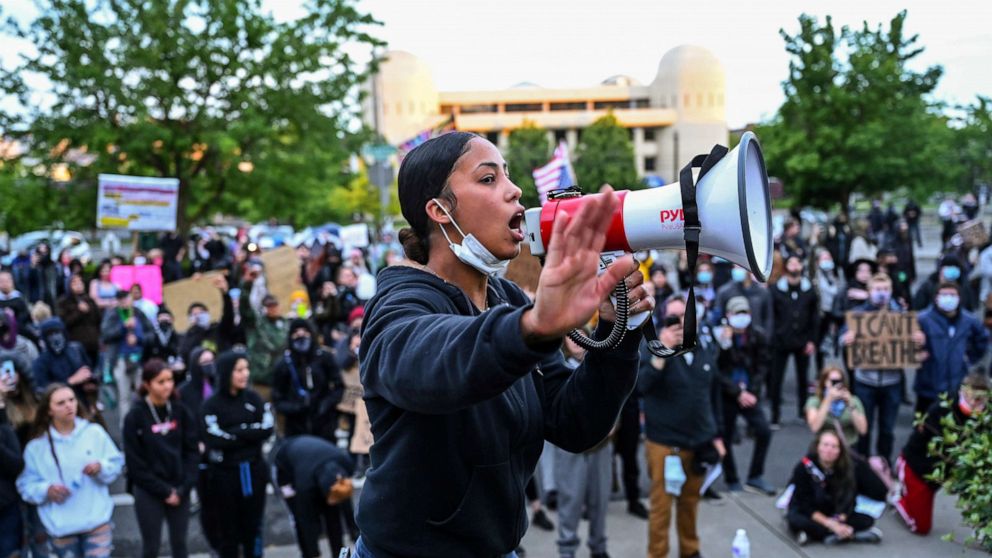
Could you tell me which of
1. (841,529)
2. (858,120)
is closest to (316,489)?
(841,529)

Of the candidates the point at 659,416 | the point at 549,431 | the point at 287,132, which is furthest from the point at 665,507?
the point at 287,132

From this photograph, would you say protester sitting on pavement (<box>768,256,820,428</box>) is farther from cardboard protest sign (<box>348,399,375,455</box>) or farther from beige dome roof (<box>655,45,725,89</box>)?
beige dome roof (<box>655,45,725,89</box>)

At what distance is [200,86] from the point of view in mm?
16000

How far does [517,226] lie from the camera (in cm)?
186

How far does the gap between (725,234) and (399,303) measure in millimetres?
655

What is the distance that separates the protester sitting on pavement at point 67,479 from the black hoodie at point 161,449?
7.3 inches

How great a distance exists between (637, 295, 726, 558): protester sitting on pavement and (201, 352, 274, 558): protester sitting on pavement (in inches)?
113

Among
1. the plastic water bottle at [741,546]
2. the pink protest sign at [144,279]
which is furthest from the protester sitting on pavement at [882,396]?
the pink protest sign at [144,279]

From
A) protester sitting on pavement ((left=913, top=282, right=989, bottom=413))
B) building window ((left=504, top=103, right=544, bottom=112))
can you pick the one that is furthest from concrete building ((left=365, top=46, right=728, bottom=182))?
protester sitting on pavement ((left=913, top=282, right=989, bottom=413))

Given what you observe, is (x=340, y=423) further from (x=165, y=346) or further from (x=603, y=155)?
(x=603, y=155)

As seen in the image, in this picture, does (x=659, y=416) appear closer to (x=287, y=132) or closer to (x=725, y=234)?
(x=725, y=234)

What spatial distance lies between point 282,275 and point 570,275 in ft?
39.3

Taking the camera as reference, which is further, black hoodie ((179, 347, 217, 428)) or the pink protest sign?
the pink protest sign

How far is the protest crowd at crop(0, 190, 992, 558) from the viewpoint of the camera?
5.68m
